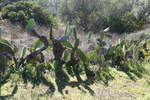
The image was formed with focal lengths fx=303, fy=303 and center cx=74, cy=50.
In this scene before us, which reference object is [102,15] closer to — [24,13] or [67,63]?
[24,13]

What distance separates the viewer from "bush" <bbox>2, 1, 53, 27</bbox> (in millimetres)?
21281

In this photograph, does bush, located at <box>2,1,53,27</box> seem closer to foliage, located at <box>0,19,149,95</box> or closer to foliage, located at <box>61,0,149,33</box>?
foliage, located at <box>61,0,149,33</box>

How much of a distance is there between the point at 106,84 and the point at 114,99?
1.10 metres

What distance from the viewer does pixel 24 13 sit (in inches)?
858

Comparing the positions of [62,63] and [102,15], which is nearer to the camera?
[62,63]

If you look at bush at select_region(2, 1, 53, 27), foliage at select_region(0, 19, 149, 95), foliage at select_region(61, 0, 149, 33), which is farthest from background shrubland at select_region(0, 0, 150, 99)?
foliage at select_region(61, 0, 149, 33)

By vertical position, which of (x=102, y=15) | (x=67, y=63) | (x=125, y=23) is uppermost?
(x=67, y=63)

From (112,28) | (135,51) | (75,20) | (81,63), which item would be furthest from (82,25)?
(81,63)

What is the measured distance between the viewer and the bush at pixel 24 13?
21.3 meters

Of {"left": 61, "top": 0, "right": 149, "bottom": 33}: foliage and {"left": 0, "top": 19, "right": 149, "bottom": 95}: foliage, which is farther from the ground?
{"left": 0, "top": 19, "right": 149, "bottom": 95}: foliage

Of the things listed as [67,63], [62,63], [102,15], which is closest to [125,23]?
[102,15]

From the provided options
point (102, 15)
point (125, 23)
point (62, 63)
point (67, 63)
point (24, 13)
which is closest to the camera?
point (62, 63)

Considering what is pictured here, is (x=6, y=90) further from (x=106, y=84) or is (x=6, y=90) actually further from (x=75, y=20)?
(x=75, y=20)

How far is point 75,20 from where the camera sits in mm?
24672
